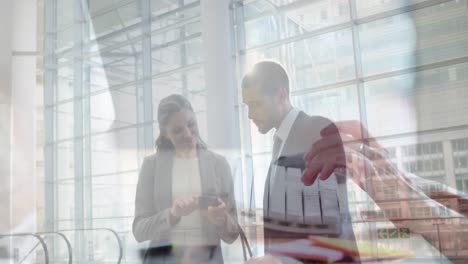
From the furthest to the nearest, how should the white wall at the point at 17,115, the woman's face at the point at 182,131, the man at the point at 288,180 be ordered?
the white wall at the point at 17,115
the woman's face at the point at 182,131
the man at the point at 288,180

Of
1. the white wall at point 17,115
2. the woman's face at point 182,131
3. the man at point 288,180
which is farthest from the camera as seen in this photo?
the white wall at point 17,115

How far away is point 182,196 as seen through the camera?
2.07 feet

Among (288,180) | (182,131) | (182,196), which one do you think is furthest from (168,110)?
(288,180)

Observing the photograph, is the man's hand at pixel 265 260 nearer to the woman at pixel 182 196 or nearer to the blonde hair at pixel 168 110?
the woman at pixel 182 196

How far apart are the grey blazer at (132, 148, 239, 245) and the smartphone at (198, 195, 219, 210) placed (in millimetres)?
10

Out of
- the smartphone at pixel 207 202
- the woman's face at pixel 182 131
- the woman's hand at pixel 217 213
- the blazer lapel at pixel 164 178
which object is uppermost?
the woman's face at pixel 182 131

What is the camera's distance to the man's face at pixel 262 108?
1.90ft

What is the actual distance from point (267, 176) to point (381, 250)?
213mm

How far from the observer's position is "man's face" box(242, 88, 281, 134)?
0.58 m

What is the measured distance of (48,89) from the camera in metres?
0.89

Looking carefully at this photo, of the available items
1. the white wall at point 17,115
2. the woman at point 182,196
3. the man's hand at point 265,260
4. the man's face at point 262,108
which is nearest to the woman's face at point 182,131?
the woman at point 182,196

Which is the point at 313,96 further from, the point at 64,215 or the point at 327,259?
the point at 64,215

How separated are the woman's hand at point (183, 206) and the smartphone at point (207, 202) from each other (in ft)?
0.03

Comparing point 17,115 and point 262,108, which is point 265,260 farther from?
point 17,115
